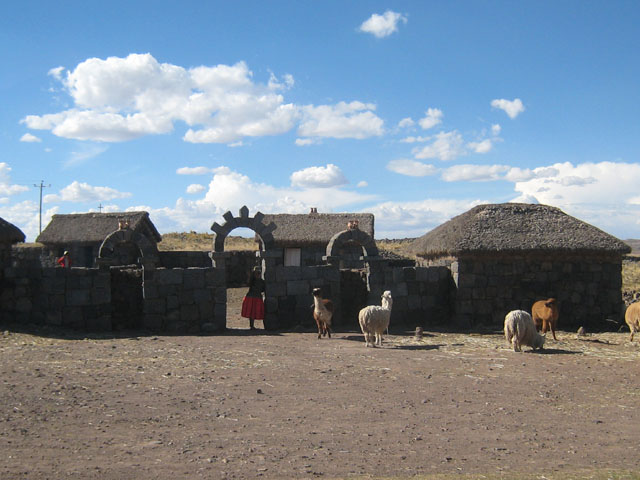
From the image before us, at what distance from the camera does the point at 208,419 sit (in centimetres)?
710

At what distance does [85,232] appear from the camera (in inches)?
1203

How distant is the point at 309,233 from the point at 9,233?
16.2 meters

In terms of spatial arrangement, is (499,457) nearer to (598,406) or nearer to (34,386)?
(598,406)

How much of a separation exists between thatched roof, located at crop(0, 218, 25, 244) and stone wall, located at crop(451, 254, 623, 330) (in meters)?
10.8

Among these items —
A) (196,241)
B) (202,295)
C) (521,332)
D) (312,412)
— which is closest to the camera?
(312,412)

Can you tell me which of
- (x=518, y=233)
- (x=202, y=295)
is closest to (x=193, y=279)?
(x=202, y=295)

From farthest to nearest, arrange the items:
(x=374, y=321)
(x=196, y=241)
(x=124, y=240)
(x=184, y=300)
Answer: (x=196, y=241) < (x=124, y=240) < (x=184, y=300) < (x=374, y=321)

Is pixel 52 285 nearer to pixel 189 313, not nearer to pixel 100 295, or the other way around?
pixel 100 295

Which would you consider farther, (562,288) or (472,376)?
(562,288)

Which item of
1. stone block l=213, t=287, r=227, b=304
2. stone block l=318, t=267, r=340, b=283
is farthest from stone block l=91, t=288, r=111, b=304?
stone block l=318, t=267, r=340, b=283

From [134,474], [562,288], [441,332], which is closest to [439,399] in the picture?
[134,474]

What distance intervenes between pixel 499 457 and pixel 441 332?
9.41 metres

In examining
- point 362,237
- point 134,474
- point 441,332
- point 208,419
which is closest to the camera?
point 134,474

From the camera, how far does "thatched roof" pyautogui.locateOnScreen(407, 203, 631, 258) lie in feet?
52.9
